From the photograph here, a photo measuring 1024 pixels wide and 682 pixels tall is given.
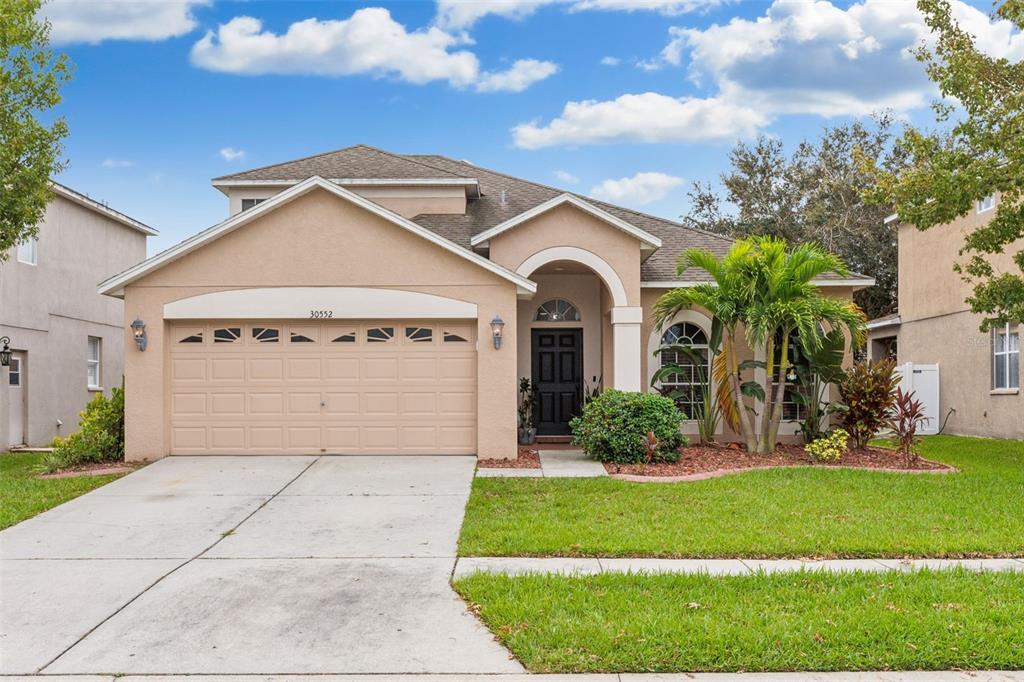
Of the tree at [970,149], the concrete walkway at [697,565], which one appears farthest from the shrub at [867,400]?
the concrete walkway at [697,565]

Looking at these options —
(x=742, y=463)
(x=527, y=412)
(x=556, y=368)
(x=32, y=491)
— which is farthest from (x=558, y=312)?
(x=32, y=491)

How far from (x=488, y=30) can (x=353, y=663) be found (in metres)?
16.7

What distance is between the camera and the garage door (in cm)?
1404

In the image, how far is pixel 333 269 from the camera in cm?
1397

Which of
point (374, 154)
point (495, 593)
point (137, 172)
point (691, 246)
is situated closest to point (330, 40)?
point (374, 154)

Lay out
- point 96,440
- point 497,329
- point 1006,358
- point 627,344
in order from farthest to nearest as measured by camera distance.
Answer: point 1006,358
point 627,344
point 96,440
point 497,329

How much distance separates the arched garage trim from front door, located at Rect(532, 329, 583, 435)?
144 inches

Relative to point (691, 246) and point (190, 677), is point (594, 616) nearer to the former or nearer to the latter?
point (190, 677)

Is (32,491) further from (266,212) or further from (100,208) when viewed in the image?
(100,208)

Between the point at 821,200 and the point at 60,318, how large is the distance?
28300 mm

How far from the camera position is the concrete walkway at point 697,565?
7.20 m

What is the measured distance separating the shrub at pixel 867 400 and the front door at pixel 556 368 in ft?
17.0

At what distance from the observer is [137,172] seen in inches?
795

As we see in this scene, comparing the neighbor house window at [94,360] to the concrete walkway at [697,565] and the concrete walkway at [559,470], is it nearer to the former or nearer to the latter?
the concrete walkway at [559,470]
